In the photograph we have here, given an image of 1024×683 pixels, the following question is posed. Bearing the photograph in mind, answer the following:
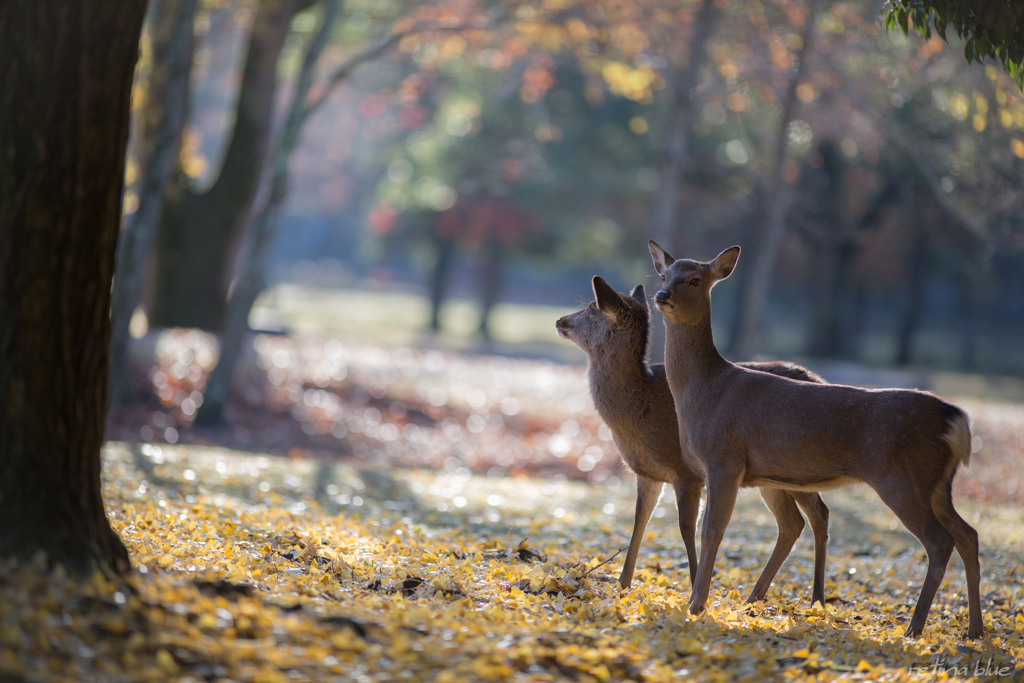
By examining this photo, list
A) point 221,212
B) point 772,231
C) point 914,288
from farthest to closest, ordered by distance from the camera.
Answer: point 914,288, point 221,212, point 772,231

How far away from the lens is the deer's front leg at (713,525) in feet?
18.6

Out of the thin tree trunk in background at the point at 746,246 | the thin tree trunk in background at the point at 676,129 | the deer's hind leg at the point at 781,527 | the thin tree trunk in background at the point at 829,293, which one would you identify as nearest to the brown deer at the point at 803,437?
the deer's hind leg at the point at 781,527

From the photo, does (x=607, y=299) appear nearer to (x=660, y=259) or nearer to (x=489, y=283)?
(x=660, y=259)

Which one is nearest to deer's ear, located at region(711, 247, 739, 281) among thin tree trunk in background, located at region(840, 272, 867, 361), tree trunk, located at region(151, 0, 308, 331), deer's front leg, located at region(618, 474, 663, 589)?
deer's front leg, located at region(618, 474, 663, 589)

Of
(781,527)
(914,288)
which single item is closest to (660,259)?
(781,527)

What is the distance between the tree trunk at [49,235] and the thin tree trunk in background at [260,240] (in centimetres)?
953

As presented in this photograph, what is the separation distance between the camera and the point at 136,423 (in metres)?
13.7

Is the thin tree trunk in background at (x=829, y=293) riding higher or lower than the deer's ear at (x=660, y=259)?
higher

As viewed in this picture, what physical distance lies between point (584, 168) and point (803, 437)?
26.4 metres

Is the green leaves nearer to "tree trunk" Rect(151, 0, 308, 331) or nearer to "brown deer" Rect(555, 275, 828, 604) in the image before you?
"brown deer" Rect(555, 275, 828, 604)

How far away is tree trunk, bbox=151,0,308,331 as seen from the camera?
17281 millimetres

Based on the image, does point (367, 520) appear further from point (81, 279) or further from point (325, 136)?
point (325, 136)

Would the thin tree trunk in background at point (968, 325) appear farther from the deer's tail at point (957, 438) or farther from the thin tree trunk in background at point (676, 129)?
the deer's tail at point (957, 438)

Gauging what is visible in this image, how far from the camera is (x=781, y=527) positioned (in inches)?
261
